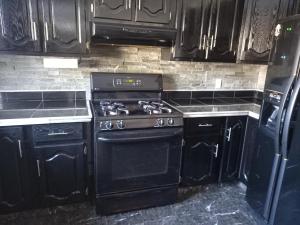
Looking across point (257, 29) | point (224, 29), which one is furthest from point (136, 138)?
point (257, 29)

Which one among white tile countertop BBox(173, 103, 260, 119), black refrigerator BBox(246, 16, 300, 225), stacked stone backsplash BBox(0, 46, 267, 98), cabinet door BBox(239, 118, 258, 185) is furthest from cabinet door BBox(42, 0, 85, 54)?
cabinet door BBox(239, 118, 258, 185)

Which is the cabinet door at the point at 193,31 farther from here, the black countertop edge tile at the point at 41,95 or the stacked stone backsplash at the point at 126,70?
the black countertop edge tile at the point at 41,95

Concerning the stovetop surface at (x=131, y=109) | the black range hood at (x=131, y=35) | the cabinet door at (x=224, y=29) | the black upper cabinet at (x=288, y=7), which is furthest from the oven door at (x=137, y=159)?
the black upper cabinet at (x=288, y=7)

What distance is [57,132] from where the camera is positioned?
1.80 m

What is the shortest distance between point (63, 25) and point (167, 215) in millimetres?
1835

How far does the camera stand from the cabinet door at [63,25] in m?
1.81

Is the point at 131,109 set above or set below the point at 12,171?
above

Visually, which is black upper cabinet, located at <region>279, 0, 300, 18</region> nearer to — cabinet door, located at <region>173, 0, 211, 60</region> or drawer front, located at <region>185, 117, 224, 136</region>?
cabinet door, located at <region>173, 0, 211, 60</region>

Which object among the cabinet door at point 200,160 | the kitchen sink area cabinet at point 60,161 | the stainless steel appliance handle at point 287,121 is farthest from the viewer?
the cabinet door at point 200,160

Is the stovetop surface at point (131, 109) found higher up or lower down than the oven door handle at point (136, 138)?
higher up

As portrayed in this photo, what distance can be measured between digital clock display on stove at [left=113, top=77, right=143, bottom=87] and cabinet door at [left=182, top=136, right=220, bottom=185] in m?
0.75

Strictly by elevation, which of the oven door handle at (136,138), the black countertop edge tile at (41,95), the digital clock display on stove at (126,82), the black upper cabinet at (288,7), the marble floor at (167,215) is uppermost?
the black upper cabinet at (288,7)

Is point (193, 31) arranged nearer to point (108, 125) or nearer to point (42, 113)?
point (108, 125)

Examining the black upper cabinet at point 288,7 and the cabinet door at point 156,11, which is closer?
the cabinet door at point 156,11
